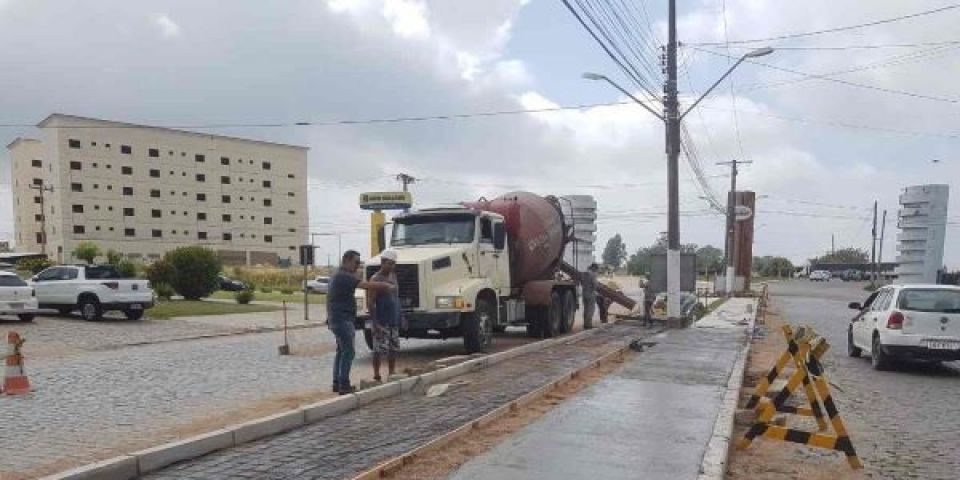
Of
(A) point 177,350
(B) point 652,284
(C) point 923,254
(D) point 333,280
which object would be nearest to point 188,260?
(A) point 177,350

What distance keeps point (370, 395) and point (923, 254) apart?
36.9 metres

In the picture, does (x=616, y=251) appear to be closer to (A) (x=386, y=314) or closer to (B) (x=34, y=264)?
(B) (x=34, y=264)

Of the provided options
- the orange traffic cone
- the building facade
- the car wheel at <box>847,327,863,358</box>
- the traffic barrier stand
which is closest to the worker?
the car wheel at <box>847,327,863,358</box>

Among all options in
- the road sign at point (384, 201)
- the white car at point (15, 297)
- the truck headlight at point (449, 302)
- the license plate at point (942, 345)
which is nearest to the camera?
the license plate at point (942, 345)

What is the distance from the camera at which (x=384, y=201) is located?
41.0m

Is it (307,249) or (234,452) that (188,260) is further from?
(234,452)

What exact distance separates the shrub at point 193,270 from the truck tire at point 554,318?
17.4 metres

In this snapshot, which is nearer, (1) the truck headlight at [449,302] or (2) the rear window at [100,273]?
(1) the truck headlight at [449,302]

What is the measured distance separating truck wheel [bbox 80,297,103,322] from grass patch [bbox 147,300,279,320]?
1.90 meters

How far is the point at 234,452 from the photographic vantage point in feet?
22.2

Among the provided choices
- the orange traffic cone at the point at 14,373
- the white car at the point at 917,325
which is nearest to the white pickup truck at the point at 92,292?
the orange traffic cone at the point at 14,373

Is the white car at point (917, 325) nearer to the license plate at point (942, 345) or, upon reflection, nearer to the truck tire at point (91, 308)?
the license plate at point (942, 345)

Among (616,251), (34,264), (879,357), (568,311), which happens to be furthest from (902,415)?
(616,251)

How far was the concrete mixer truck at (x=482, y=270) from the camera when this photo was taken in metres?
13.6
